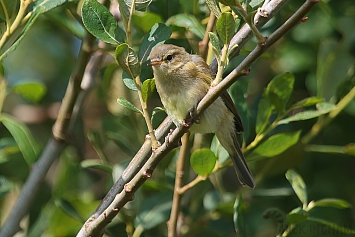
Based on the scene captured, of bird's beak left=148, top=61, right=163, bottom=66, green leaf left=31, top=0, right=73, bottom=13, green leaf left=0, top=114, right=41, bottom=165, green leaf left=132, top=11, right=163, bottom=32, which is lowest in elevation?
green leaf left=0, top=114, right=41, bottom=165

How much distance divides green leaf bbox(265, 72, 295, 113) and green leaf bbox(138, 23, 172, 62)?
783mm

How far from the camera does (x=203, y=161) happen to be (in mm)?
2531

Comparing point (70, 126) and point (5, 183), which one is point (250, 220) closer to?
point (70, 126)

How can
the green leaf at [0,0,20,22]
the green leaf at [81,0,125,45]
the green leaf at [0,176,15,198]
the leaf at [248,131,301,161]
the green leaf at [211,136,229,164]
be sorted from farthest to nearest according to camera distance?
the green leaf at [0,176,15,198], the green leaf at [211,136,229,164], the leaf at [248,131,301,161], the green leaf at [0,0,20,22], the green leaf at [81,0,125,45]

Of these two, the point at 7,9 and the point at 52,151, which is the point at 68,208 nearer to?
the point at 52,151

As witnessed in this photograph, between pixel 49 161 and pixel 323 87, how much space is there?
1655 mm

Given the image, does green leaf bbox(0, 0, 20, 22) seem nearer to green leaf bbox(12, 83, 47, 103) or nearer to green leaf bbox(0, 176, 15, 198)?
green leaf bbox(12, 83, 47, 103)

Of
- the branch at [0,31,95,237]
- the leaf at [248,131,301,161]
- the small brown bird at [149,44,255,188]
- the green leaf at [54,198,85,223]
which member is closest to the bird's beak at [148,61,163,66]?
the small brown bird at [149,44,255,188]

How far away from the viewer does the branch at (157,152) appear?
160 cm

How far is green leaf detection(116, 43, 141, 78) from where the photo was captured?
1.97 meters

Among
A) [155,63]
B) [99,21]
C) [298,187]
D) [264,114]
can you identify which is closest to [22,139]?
[155,63]

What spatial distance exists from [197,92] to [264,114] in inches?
15.5

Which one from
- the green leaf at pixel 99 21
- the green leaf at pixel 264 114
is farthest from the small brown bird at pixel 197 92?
the green leaf at pixel 99 21

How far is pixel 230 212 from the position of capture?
297 cm
